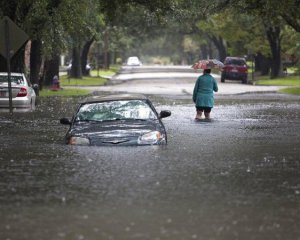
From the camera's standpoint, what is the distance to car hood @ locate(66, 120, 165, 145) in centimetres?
1308

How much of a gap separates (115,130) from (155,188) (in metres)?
3.87

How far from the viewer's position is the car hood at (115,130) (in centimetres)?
1308

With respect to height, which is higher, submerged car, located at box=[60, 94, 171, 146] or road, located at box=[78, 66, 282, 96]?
submerged car, located at box=[60, 94, 171, 146]

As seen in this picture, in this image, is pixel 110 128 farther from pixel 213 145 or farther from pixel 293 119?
pixel 293 119

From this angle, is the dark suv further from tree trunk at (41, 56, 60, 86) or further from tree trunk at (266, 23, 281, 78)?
tree trunk at (41, 56, 60, 86)

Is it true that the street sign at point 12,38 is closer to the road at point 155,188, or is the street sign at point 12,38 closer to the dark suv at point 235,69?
the road at point 155,188

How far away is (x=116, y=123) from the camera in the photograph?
13609 millimetres

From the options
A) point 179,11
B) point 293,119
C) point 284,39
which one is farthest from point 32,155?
point 284,39

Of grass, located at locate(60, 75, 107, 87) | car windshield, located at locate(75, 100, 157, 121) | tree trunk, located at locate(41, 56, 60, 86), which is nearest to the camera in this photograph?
car windshield, located at locate(75, 100, 157, 121)

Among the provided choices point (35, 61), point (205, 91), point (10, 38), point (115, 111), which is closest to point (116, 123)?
point (115, 111)

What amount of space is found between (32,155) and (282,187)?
5.12 m

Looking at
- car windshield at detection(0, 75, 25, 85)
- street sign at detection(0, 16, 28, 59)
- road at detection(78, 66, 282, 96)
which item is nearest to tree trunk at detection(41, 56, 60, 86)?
road at detection(78, 66, 282, 96)

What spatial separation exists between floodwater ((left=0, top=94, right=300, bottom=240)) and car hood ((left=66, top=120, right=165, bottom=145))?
7.9 inches

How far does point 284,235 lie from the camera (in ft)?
23.3
